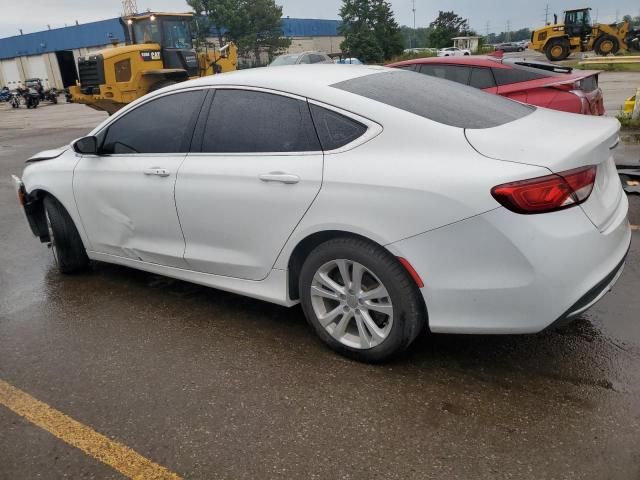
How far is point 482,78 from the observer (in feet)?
23.7

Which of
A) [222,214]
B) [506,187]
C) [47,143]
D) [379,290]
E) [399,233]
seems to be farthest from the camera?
[47,143]

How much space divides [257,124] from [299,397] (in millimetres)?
1577

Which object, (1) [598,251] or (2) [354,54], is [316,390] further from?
(2) [354,54]

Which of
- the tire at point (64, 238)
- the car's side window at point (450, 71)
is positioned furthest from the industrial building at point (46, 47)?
the tire at point (64, 238)

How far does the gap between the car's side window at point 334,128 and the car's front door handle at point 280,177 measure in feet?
0.75

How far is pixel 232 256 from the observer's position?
11.2 feet

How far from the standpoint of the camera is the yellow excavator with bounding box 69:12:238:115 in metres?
14.7

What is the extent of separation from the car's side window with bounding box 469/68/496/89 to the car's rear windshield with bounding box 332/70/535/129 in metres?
3.93

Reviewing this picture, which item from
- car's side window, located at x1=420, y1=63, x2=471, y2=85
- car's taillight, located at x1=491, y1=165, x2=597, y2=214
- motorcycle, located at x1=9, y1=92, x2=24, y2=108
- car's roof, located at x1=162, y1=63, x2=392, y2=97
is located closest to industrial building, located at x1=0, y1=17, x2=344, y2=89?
motorcycle, located at x1=9, y1=92, x2=24, y2=108

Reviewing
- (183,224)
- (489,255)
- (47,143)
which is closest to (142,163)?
(183,224)

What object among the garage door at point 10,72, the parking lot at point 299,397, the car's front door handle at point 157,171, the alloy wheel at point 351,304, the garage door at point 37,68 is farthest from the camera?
the garage door at point 10,72

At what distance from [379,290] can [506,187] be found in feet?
2.71

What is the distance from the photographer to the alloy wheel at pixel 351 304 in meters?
2.89

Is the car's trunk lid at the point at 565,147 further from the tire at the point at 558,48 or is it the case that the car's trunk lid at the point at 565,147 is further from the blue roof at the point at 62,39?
the blue roof at the point at 62,39
